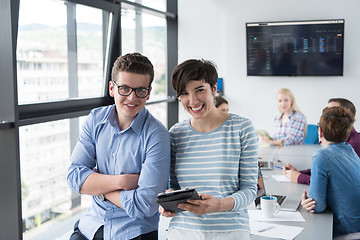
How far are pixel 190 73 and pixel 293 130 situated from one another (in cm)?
368

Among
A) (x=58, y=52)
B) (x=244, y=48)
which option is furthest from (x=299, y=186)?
(x=244, y=48)

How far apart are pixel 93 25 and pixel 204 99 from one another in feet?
Result: 8.34

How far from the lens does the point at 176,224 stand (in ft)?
5.69

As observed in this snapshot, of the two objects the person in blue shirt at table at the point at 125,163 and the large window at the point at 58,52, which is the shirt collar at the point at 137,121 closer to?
the person in blue shirt at table at the point at 125,163

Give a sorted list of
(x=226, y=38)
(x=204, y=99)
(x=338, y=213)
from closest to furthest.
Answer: (x=204, y=99), (x=338, y=213), (x=226, y=38)

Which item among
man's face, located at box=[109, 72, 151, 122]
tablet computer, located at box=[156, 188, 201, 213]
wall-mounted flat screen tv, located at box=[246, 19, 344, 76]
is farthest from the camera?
wall-mounted flat screen tv, located at box=[246, 19, 344, 76]

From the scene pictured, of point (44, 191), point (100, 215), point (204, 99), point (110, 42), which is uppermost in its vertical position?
point (110, 42)

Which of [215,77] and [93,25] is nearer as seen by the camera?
[215,77]

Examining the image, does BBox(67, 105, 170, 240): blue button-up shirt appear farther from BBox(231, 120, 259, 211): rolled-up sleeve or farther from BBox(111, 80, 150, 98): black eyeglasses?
BBox(231, 120, 259, 211): rolled-up sleeve

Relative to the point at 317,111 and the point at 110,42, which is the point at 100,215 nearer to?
the point at 110,42

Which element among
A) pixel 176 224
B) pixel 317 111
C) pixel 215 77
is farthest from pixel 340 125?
pixel 317 111

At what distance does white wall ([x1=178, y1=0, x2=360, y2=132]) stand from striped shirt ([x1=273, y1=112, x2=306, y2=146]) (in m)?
0.97

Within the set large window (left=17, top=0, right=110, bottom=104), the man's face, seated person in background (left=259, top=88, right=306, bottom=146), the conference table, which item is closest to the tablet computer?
the man's face

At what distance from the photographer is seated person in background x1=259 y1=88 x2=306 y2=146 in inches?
198
